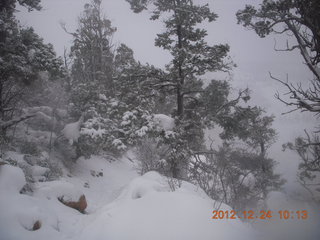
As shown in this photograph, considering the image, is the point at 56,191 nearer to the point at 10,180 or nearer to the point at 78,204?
the point at 78,204

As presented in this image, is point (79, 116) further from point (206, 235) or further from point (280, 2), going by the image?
point (280, 2)

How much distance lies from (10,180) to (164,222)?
13.8ft

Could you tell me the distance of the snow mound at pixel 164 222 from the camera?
3.47m

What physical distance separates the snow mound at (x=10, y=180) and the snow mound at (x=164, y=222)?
2.23 metres

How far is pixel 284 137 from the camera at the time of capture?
64188 millimetres

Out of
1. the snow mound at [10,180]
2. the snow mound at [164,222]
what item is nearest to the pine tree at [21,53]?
the snow mound at [10,180]

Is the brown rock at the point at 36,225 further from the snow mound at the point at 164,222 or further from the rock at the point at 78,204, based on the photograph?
the rock at the point at 78,204

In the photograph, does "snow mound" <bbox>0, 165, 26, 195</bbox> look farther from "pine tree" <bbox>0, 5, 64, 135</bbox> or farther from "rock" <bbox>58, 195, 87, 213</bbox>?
"pine tree" <bbox>0, 5, 64, 135</bbox>

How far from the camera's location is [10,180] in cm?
468

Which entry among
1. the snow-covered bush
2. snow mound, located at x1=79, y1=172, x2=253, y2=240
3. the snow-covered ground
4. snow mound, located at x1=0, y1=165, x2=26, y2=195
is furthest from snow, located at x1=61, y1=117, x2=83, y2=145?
snow mound, located at x1=79, y1=172, x2=253, y2=240

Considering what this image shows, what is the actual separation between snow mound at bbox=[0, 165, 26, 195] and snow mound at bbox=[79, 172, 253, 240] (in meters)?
2.23

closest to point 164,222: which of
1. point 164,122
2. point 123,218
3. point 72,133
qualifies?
point 123,218

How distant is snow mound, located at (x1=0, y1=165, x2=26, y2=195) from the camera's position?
447 cm

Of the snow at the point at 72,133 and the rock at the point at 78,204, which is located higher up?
the snow at the point at 72,133
